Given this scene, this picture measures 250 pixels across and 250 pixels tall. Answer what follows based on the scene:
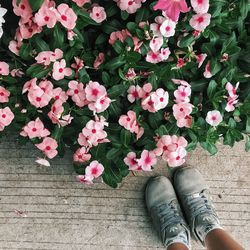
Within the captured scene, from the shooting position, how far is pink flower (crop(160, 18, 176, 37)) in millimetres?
1345

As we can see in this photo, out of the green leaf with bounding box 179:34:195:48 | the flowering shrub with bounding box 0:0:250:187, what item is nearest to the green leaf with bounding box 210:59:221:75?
the flowering shrub with bounding box 0:0:250:187

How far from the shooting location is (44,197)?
1950 mm

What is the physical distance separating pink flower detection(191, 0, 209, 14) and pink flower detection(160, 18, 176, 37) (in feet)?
0.25

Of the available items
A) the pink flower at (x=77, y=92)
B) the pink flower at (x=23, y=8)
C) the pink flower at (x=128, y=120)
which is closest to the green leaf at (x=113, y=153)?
the pink flower at (x=128, y=120)

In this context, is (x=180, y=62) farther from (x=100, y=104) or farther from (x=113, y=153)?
(x=113, y=153)

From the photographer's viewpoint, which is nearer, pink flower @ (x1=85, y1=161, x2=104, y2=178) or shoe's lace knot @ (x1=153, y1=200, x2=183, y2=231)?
pink flower @ (x1=85, y1=161, x2=104, y2=178)

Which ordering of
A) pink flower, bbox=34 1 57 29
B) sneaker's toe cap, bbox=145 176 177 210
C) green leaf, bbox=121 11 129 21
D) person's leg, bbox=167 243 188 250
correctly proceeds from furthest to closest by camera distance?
sneaker's toe cap, bbox=145 176 177 210, person's leg, bbox=167 243 188 250, green leaf, bbox=121 11 129 21, pink flower, bbox=34 1 57 29

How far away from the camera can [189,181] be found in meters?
1.94

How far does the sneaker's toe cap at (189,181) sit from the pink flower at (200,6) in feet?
2.73

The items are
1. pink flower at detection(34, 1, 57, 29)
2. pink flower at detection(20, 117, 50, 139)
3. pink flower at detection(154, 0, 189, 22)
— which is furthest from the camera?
pink flower at detection(20, 117, 50, 139)

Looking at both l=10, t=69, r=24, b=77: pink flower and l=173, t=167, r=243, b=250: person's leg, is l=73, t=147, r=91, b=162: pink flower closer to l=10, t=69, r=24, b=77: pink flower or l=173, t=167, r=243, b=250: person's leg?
l=10, t=69, r=24, b=77: pink flower

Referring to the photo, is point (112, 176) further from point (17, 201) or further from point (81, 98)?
point (17, 201)

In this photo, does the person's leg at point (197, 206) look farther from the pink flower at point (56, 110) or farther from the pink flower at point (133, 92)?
the pink flower at point (56, 110)

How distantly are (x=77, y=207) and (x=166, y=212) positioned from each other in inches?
15.1
